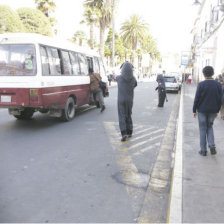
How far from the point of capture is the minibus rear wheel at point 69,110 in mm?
8445

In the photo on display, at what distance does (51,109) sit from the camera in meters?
7.98

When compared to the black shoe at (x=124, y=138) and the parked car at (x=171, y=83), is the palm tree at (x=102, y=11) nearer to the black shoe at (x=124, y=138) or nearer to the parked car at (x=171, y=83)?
the parked car at (x=171, y=83)

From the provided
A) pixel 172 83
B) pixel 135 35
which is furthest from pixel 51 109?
pixel 135 35

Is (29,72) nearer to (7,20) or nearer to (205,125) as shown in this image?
(205,125)

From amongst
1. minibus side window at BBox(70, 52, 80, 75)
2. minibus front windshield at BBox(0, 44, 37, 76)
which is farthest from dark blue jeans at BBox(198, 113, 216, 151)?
minibus side window at BBox(70, 52, 80, 75)

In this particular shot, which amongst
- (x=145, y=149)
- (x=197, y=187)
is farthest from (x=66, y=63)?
(x=197, y=187)

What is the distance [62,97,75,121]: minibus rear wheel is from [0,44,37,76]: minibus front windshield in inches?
74.4

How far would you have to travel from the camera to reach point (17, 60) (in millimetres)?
7105

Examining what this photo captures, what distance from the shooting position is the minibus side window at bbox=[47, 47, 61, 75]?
7.55 metres

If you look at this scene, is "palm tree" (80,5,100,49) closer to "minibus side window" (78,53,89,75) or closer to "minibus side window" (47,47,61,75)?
"minibus side window" (78,53,89,75)

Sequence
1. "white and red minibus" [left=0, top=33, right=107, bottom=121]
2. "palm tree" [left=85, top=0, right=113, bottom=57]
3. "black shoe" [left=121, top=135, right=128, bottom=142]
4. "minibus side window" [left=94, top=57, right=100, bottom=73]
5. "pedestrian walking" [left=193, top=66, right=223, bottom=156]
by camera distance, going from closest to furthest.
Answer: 1. "pedestrian walking" [left=193, top=66, right=223, bottom=156]
2. "black shoe" [left=121, top=135, right=128, bottom=142]
3. "white and red minibus" [left=0, top=33, right=107, bottom=121]
4. "minibus side window" [left=94, top=57, right=100, bottom=73]
5. "palm tree" [left=85, top=0, right=113, bottom=57]

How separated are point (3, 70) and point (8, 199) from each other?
4812mm

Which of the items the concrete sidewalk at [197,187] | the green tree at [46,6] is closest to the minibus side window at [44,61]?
the concrete sidewalk at [197,187]

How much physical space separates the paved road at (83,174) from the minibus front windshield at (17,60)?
1.62 metres
